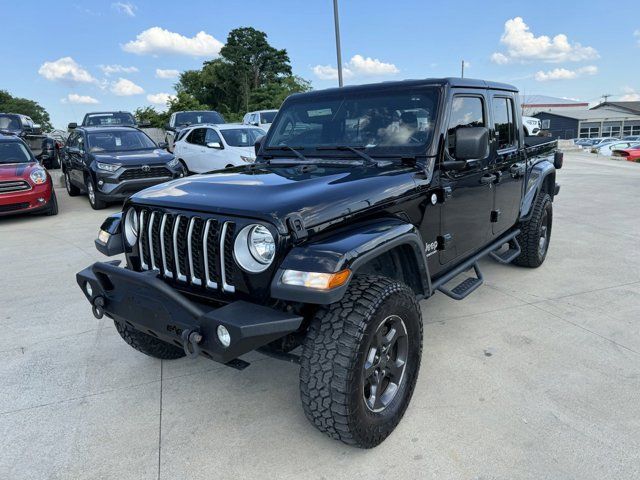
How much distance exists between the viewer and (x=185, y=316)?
7.20 ft

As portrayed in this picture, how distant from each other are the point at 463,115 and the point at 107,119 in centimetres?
1430

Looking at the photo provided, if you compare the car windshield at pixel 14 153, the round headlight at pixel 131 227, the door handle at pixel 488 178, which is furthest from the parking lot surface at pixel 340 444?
the car windshield at pixel 14 153

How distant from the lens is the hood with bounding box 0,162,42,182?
314 inches

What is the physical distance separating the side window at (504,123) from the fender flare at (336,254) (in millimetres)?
2071

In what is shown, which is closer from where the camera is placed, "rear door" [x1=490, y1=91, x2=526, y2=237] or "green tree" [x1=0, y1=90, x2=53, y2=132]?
"rear door" [x1=490, y1=91, x2=526, y2=237]

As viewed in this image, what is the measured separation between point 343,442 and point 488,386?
3.62 ft

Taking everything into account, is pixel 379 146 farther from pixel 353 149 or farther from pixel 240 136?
pixel 240 136

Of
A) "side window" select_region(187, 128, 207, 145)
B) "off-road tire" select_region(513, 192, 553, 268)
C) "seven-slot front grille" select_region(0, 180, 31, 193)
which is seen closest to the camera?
"off-road tire" select_region(513, 192, 553, 268)

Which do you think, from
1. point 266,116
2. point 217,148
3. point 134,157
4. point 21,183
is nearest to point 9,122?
point 266,116

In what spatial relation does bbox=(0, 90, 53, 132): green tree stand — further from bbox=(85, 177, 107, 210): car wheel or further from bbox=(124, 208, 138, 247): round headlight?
bbox=(124, 208, 138, 247): round headlight

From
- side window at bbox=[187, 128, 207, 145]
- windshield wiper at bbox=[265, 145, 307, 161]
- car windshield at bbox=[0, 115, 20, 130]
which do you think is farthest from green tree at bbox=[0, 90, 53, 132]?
windshield wiper at bbox=[265, 145, 307, 161]

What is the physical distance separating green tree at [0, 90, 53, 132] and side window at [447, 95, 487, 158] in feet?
232

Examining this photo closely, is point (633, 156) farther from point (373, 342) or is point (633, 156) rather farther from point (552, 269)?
point (373, 342)

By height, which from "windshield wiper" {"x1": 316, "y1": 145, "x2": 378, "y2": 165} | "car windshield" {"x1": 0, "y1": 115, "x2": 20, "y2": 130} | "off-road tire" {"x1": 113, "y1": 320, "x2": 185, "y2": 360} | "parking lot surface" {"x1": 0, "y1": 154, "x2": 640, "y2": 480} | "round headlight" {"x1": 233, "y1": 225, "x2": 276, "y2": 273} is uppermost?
"car windshield" {"x1": 0, "y1": 115, "x2": 20, "y2": 130}
